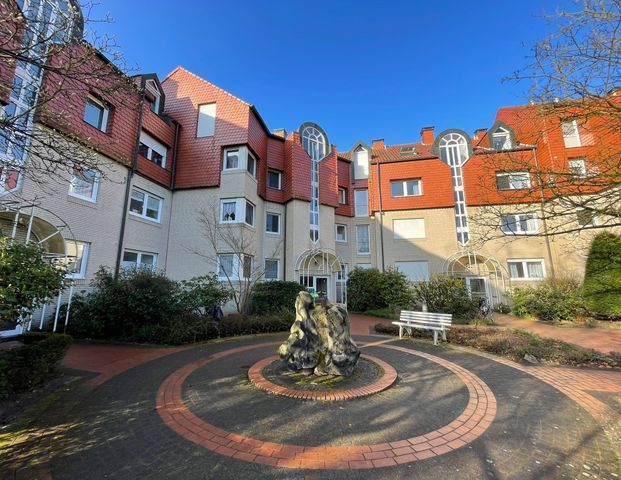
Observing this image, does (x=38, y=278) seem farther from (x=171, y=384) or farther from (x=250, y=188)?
(x=250, y=188)

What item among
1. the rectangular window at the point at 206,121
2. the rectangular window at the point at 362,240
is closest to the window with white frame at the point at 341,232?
the rectangular window at the point at 362,240

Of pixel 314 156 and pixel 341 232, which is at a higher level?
pixel 314 156

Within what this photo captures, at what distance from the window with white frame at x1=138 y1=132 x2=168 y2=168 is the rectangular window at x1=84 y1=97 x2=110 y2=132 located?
65.4 inches

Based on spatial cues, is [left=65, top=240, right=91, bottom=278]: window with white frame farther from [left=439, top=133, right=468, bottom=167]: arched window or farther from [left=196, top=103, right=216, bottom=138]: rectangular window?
[left=439, top=133, right=468, bottom=167]: arched window

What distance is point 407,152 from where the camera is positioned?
23.9 metres

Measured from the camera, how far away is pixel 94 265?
11.2 metres

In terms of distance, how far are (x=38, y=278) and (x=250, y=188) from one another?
1181 centimetres

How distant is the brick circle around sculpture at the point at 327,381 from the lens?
4.64 metres

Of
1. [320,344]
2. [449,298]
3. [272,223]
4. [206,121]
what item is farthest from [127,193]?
[449,298]

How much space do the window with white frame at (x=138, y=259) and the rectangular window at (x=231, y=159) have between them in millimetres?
6151

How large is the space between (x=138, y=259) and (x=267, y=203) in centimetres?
782

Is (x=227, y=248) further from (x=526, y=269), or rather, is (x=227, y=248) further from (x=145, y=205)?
(x=526, y=269)

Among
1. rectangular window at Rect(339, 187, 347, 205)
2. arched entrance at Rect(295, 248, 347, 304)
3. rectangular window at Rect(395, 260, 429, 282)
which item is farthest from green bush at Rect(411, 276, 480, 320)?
rectangular window at Rect(339, 187, 347, 205)

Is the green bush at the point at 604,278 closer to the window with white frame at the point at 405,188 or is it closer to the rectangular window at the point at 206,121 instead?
the window with white frame at the point at 405,188
